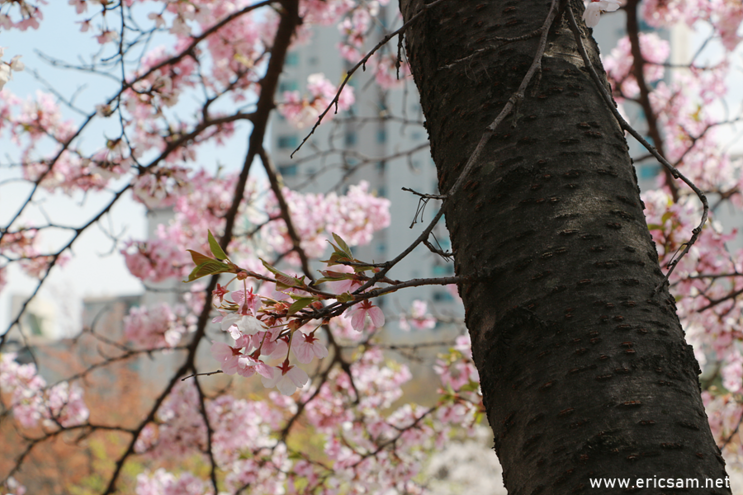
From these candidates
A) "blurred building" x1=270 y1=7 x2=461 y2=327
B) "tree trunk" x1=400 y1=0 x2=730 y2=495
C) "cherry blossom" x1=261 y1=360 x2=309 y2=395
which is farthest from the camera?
"blurred building" x1=270 y1=7 x2=461 y2=327

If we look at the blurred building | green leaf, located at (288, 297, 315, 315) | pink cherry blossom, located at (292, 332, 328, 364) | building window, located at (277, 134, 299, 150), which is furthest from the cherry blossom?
building window, located at (277, 134, 299, 150)

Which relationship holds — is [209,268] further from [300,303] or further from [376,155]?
[376,155]

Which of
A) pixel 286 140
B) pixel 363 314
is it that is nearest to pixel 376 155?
pixel 286 140

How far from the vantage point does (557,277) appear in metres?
0.74

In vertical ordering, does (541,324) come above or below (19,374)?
below

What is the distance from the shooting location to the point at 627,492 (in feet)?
2.00

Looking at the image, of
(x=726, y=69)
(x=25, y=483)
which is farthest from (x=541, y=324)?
(x=25, y=483)

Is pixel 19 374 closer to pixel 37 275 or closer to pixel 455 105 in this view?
pixel 37 275

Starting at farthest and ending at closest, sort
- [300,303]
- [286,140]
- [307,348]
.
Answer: [286,140] → [307,348] → [300,303]

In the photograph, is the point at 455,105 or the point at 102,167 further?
the point at 102,167

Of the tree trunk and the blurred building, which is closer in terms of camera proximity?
the tree trunk

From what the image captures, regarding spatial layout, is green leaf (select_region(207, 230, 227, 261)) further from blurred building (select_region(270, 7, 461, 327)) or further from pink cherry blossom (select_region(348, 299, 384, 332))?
blurred building (select_region(270, 7, 461, 327))

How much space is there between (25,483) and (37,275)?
957 centimetres

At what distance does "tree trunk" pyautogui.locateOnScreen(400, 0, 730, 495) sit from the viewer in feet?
2.16
